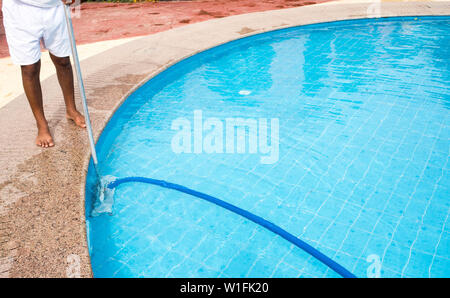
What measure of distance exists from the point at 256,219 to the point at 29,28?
2.28 metres

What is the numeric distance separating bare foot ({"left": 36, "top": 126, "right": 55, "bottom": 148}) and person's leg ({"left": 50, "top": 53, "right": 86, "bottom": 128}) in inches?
14.1

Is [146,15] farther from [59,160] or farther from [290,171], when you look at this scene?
[290,171]

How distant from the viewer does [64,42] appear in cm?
319

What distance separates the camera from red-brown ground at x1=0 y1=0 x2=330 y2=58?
7324 millimetres

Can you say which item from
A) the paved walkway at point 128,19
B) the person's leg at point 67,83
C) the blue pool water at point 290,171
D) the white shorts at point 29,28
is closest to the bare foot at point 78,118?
the person's leg at point 67,83

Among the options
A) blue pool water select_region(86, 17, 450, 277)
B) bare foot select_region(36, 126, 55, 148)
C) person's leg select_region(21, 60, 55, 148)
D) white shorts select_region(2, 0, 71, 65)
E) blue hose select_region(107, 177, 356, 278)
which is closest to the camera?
blue hose select_region(107, 177, 356, 278)

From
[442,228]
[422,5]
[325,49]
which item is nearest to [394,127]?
[442,228]

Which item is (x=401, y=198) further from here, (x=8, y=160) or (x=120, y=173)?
(x=8, y=160)

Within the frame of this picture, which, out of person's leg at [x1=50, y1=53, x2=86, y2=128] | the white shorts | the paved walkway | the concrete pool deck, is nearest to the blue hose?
the concrete pool deck

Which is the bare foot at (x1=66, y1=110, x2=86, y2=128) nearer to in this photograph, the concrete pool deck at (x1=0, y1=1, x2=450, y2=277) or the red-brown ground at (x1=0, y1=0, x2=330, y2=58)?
the concrete pool deck at (x1=0, y1=1, x2=450, y2=277)

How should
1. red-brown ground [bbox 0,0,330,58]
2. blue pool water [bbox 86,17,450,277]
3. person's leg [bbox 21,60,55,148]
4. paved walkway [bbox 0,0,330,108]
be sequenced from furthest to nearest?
1. red-brown ground [bbox 0,0,330,58]
2. paved walkway [bbox 0,0,330,108]
3. person's leg [bbox 21,60,55,148]
4. blue pool water [bbox 86,17,450,277]

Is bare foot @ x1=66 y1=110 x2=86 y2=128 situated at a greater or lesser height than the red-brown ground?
lesser

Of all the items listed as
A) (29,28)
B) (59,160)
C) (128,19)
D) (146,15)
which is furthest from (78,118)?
(146,15)

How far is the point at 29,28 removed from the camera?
2.89 m
